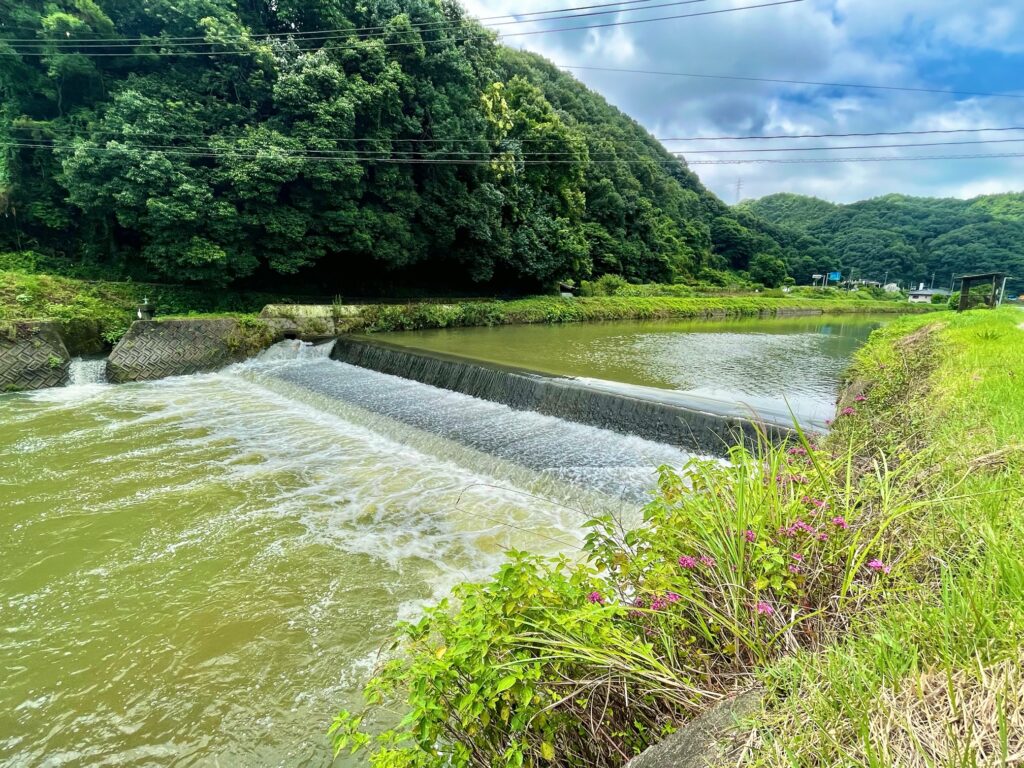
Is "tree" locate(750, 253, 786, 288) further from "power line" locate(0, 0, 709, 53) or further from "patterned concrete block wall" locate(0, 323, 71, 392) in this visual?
"patterned concrete block wall" locate(0, 323, 71, 392)

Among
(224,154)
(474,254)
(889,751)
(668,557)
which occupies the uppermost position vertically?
(224,154)

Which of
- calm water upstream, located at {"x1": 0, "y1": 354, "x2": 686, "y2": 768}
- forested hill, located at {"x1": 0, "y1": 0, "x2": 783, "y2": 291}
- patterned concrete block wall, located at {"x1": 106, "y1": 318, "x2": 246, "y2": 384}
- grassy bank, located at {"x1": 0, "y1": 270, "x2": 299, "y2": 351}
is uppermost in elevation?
forested hill, located at {"x1": 0, "y1": 0, "x2": 783, "y2": 291}

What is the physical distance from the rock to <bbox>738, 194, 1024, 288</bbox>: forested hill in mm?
74999

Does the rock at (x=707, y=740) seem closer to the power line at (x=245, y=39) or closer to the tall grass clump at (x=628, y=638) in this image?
the tall grass clump at (x=628, y=638)

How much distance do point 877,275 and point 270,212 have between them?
81818 millimetres

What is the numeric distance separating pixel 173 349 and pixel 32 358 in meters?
2.12

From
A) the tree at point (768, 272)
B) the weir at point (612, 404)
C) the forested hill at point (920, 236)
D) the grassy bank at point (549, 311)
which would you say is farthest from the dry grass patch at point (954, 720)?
the forested hill at point (920, 236)

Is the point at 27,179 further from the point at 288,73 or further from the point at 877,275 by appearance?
the point at 877,275

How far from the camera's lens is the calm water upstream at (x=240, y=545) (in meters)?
2.33

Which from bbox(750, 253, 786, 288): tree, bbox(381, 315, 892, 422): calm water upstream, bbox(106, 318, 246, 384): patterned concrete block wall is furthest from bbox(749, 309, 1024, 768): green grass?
bbox(750, 253, 786, 288): tree

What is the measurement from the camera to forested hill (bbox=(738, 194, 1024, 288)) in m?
60.8

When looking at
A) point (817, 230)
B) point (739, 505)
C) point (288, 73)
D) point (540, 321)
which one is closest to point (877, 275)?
point (817, 230)

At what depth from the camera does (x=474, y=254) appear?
18.9 meters

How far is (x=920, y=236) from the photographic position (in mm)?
69438
